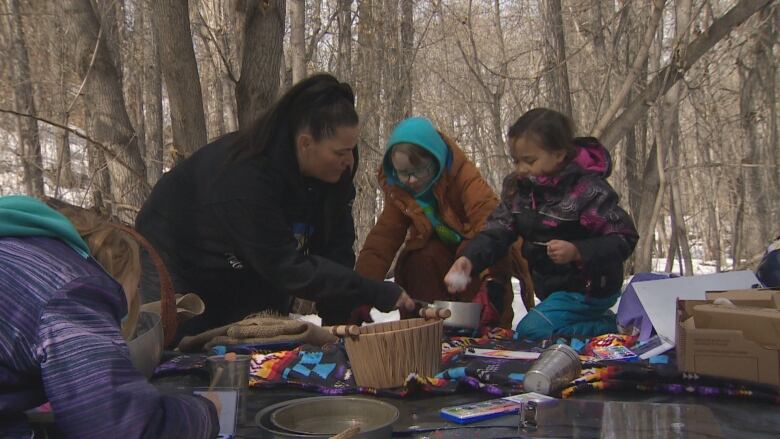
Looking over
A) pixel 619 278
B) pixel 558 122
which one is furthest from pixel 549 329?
pixel 558 122

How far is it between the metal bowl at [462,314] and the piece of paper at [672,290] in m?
0.53

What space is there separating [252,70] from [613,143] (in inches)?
98.8

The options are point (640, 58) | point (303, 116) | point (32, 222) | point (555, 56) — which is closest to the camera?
point (32, 222)

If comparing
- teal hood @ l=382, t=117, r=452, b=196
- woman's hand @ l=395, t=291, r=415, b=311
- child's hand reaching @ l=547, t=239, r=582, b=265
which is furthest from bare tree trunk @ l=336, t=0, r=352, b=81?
woman's hand @ l=395, t=291, r=415, b=311

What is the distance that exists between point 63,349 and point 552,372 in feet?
3.36

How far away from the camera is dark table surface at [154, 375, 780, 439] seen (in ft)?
4.22

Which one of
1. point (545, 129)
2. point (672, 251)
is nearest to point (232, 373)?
point (545, 129)

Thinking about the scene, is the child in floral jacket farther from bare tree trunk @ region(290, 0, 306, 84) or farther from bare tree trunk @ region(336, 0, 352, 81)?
bare tree trunk @ region(336, 0, 352, 81)

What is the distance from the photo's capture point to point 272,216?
229 cm

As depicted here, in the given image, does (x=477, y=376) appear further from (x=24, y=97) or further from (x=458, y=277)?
(x=24, y=97)

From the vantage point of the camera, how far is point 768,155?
21.4 ft

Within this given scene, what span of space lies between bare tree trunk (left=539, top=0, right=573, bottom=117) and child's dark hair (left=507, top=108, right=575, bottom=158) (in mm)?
2623

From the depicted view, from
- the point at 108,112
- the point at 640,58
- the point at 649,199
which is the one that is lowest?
the point at 649,199

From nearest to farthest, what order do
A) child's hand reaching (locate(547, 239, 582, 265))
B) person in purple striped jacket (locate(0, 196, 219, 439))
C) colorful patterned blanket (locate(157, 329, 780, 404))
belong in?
person in purple striped jacket (locate(0, 196, 219, 439))
colorful patterned blanket (locate(157, 329, 780, 404))
child's hand reaching (locate(547, 239, 582, 265))
